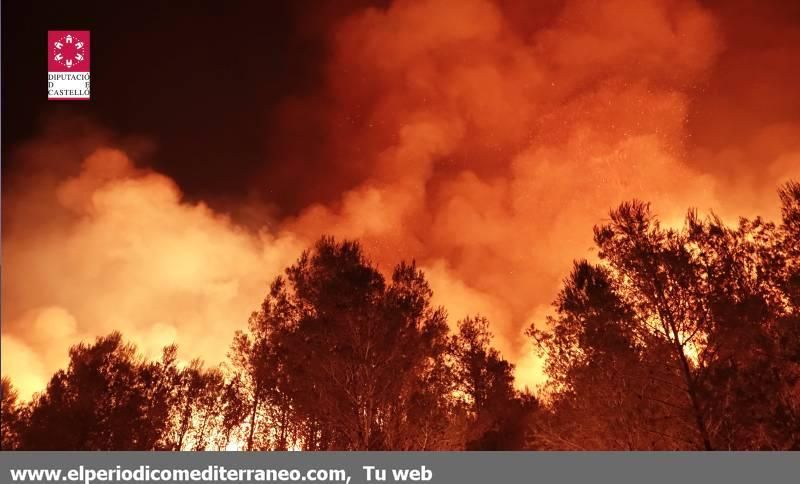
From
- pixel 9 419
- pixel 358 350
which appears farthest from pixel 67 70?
pixel 9 419

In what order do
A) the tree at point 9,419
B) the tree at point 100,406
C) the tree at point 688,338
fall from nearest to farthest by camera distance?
the tree at point 688,338 < the tree at point 100,406 < the tree at point 9,419

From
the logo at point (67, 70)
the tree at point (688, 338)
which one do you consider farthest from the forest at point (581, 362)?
the logo at point (67, 70)

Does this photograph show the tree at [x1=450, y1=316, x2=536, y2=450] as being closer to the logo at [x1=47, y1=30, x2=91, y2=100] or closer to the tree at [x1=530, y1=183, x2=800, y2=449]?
the tree at [x1=530, y1=183, x2=800, y2=449]

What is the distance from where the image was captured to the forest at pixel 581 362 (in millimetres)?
13648

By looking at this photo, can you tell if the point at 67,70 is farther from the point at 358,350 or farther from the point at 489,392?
the point at 489,392

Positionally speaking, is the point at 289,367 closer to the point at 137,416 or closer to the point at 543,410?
the point at 137,416

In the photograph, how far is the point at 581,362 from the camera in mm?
18750

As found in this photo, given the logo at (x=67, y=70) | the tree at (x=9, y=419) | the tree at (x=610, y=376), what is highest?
the logo at (x=67, y=70)

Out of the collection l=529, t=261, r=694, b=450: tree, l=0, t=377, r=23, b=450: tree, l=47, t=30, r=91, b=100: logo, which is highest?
l=47, t=30, r=91, b=100: logo

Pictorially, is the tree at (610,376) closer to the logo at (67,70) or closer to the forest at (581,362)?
the forest at (581,362)

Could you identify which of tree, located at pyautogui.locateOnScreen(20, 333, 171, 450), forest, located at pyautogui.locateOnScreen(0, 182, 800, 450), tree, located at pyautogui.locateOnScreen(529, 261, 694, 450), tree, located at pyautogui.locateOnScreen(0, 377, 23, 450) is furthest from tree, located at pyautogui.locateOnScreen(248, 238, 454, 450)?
tree, located at pyautogui.locateOnScreen(0, 377, 23, 450)

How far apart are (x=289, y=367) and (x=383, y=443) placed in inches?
190

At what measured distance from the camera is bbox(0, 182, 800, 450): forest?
537 inches

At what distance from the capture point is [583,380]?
58.0 feet
